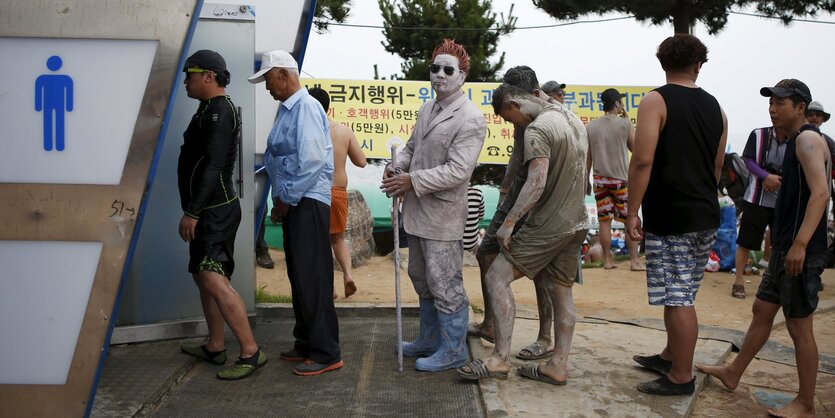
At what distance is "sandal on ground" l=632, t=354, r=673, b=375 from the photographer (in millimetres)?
4703

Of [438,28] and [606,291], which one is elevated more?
[438,28]

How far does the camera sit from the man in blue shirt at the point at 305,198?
456 centimetres

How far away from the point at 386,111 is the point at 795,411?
9404mm

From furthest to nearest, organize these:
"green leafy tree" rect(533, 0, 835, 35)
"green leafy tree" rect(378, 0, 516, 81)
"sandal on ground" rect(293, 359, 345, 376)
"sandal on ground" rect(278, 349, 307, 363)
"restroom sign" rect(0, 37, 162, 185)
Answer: "green leafy tree" rect(378, 0, 516, 81) → "green leafy tree" rect(533, 0, 835, 35) → "sandal on ground" rect(278, 349, 307, 363) → "sandal on ground" rect(293, 359, 345, 376) → "restroom sign" rect(0, 37, 162, 185)

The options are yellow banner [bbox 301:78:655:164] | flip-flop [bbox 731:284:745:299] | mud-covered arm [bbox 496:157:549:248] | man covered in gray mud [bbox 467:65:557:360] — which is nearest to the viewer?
mud-covered arm [bbox 496:157:549:248]

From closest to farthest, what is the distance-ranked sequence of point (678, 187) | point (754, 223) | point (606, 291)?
point (678, 187)
point (754, 223)
point (606, 291)

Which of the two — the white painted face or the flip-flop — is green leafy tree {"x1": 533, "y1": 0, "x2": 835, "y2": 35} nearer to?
the flip-flop

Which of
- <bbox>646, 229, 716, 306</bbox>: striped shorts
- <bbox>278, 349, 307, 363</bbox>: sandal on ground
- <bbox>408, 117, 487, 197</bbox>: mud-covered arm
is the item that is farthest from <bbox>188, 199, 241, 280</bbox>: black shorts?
<bbox>646, 229, 716, 306</bbox>: striped shorts

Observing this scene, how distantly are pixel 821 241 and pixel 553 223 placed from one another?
4.31 feet

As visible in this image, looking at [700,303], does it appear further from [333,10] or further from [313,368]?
[333,10]

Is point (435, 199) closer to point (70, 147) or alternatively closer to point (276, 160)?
point (276, 160)

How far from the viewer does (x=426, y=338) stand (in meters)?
5.04

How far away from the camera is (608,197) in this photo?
9.12 m

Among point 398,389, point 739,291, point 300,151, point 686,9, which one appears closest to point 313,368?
point 398,389
